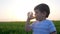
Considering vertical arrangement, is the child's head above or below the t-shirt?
above

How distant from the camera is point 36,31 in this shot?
2.74m

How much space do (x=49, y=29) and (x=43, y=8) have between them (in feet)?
0.84

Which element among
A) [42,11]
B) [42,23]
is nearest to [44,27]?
[42,23]

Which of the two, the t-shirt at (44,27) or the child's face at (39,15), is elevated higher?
the child's face at (39,15)

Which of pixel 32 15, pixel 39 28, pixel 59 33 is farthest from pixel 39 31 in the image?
pixel 59 33

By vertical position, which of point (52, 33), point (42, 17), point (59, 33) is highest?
point (42, 17)

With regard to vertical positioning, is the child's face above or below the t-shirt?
above

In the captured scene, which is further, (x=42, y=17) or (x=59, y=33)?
(x=59, y=33)

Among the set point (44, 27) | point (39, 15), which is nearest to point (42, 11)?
point (39, 15)

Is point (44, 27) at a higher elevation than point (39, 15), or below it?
below

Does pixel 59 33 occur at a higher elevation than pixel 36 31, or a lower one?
lower

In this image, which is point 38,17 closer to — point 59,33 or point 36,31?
point 36,31

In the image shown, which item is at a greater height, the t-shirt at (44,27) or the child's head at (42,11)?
the child's head at (42,11)

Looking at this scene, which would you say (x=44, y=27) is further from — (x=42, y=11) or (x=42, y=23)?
(x=42, y=11)
